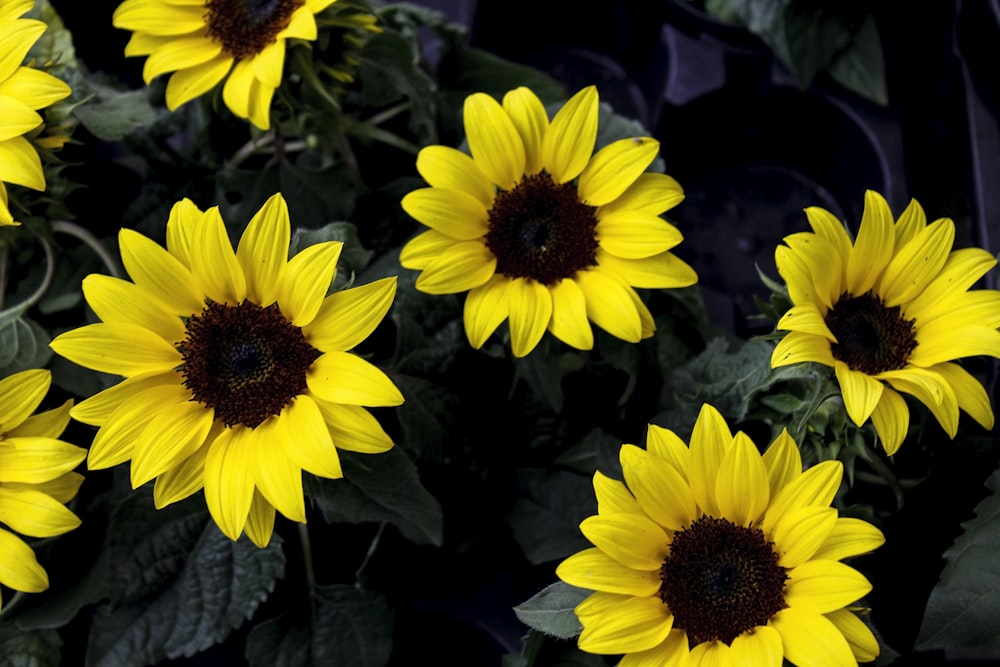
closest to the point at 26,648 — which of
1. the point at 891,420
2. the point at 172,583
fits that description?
the point at 172,583

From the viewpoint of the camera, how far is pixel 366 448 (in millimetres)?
541

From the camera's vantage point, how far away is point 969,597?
2.01 feet

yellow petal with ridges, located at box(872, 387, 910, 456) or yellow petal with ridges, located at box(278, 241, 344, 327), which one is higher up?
yellow petal with ridges, located at box(278, 241, 344, 327)

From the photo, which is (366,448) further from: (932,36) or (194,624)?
(932,36)

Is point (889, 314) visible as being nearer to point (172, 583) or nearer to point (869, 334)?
point (869, 334)

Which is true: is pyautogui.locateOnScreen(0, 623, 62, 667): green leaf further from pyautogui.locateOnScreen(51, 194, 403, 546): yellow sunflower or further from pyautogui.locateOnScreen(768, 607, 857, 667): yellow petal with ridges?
pyautogui.locateOnScreen(768, 607, 857, 667): yellow petal with ridges

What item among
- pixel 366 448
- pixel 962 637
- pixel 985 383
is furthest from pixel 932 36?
pixel 366 448

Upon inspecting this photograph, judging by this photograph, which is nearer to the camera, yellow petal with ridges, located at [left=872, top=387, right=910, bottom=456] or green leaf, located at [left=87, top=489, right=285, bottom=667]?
yellow petal with ridges, located at [left=872, top=387, right=910, bottom=456]

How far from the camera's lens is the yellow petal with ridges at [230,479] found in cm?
54

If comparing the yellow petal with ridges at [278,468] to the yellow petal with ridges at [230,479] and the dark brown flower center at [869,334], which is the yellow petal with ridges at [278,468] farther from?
the dark brown flower center at [869,334]

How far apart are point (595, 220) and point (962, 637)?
0.32 meters

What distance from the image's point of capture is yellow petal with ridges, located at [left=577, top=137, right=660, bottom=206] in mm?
625

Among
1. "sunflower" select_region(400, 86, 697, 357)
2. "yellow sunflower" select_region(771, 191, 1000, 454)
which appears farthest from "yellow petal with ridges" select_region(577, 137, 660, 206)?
"yellow sunflower" select_region(771, 191, 1000, 454)

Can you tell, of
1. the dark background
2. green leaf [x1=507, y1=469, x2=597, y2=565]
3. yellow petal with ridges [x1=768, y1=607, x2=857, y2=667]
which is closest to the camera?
yellow petal with ridges [x1=768, y1=607, x2=857, y2=667]
